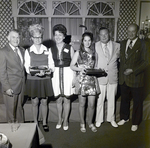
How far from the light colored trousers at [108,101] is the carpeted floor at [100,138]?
0.16 meters

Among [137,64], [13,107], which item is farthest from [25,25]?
[137,64]

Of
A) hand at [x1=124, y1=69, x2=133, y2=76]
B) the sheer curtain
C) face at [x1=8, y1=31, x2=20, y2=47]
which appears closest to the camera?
face at [x1=8, y1=31, x2=20, y2=47]

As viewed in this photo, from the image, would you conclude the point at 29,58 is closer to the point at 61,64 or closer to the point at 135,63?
the point at 61,64

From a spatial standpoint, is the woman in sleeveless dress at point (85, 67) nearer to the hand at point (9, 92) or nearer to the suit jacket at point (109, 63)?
the suit jacket at point (109, 63)

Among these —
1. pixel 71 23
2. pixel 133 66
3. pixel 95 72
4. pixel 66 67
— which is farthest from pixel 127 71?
pixel 71 23

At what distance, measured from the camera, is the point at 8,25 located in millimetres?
4289

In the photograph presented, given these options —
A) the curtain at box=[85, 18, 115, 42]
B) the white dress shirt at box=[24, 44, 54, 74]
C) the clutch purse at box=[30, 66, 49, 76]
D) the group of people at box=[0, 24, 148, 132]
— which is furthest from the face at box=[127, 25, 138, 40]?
the curtain at box=[85, 18, 115, 42]

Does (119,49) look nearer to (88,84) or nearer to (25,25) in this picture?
(88,84)

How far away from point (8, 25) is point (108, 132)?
11.1 ft

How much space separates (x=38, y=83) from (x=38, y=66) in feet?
0.74

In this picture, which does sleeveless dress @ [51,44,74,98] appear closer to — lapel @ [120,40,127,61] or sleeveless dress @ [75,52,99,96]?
sleeveless dress @ [75,52,99,96]

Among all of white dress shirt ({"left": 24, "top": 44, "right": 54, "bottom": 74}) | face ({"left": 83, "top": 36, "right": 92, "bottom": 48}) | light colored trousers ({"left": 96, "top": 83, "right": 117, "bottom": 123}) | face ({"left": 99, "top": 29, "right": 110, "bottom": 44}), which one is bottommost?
light colored trousers ({"left": 96, "top": 83, "right": 117, "bottom": 123})

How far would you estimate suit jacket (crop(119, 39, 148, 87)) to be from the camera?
227cm

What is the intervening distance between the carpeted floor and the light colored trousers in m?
0.16
